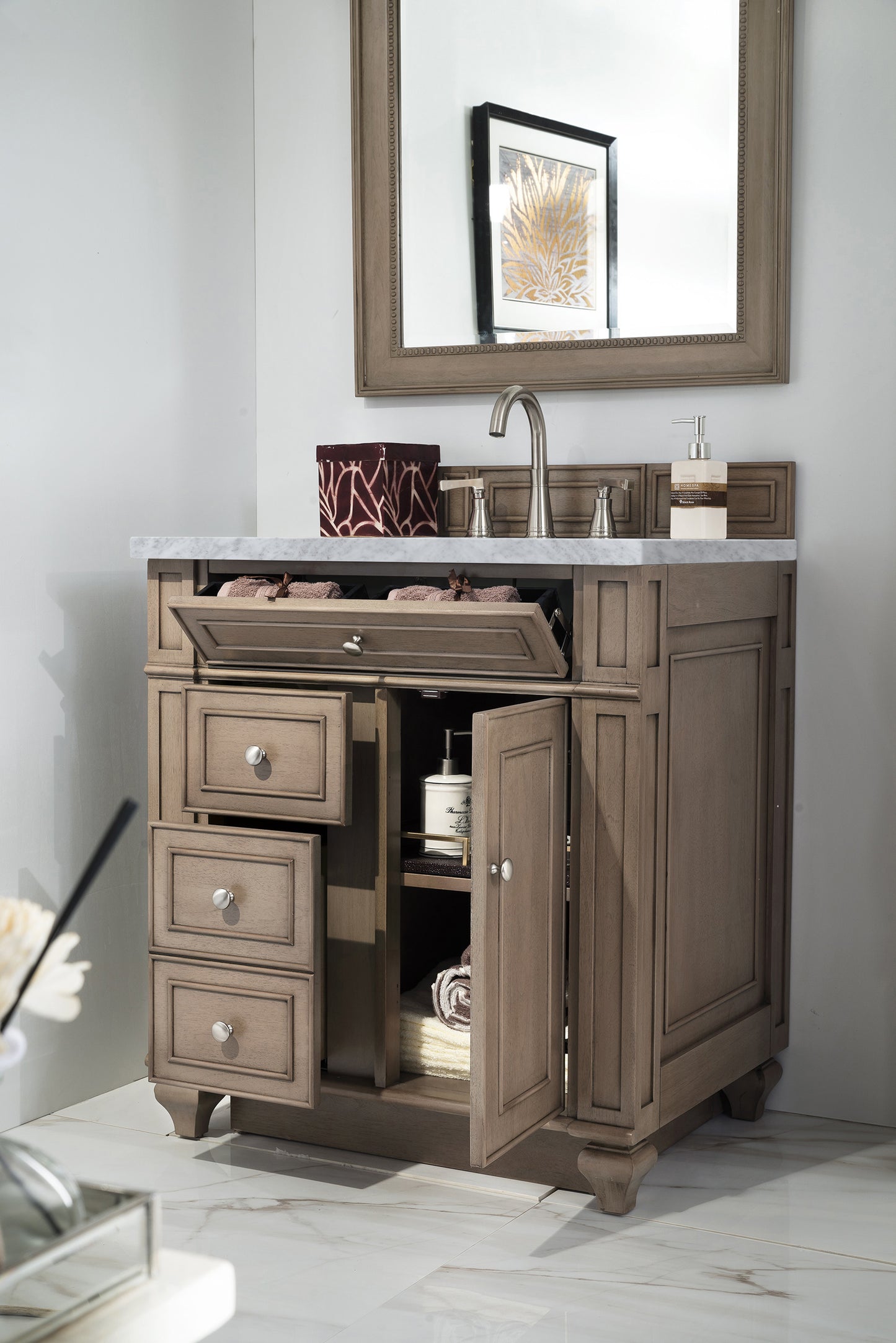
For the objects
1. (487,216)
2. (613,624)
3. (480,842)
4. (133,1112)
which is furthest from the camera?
(487,216)

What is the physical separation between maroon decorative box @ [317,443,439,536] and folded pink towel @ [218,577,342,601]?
0.28 meters

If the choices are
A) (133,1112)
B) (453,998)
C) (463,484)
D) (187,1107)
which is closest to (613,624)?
(463,484)

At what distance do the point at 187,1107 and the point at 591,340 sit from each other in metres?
1.33

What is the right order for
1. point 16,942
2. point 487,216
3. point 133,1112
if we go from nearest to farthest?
point 16,942
point 133,1112
point 487,216

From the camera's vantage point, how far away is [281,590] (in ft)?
6.31

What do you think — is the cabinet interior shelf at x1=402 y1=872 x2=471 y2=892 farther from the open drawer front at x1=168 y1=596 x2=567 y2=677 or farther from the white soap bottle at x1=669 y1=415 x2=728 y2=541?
the white soap bottle at x1=669 y1=415 x2=728 y2=541

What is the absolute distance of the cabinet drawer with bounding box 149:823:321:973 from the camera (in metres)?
1.79

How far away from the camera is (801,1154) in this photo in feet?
6.63

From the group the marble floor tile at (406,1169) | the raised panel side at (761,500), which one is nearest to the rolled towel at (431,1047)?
the marble floor tile at (406,1169)

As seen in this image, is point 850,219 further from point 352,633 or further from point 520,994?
point 520,994

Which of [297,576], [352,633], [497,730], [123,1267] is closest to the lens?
[123,1267]

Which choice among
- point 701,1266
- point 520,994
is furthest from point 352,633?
point 701,1266

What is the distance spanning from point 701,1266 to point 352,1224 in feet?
1.42

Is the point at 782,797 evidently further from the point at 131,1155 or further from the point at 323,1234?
the point at 131,1155
